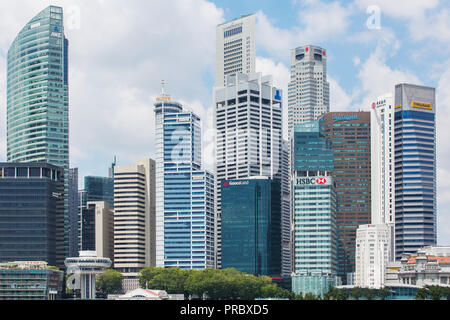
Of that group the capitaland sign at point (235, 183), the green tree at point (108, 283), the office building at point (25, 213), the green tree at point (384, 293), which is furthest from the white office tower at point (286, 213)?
the office building at point (25, 213)

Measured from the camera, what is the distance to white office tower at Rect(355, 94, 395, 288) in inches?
3474

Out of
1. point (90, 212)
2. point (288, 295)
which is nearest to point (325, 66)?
point (90, 212)

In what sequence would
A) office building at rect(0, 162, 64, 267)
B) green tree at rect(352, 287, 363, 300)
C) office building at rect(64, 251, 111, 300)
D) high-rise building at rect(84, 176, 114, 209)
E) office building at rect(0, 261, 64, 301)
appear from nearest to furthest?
1. office building at rect(0, 261, 64, 301)
2. green tree at rect(352, 287, 363, 300)
3. office building at rect(64, 251, 111, 300)
4. office building at rect(0, 162, 64, 267)
5. high-rise building at rect(84, 176, 114, 209)

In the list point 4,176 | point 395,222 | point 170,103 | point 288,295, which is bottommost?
point 288,295

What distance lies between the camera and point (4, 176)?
271 ft

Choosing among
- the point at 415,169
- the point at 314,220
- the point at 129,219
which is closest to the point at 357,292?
the point at 314,220

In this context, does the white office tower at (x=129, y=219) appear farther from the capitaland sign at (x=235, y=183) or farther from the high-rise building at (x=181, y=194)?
the capitaland sign at (x=235, y=183)

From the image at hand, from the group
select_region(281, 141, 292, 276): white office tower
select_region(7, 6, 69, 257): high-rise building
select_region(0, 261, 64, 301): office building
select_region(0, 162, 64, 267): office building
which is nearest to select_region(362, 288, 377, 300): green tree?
select_region(281, 141, 292, 276): white office tower

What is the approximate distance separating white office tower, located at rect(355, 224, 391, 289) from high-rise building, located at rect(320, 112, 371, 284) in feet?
35.8

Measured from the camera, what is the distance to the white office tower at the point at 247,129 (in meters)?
104

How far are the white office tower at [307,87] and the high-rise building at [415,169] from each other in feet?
123

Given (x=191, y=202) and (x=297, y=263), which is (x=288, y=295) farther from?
(x=191, y=202)

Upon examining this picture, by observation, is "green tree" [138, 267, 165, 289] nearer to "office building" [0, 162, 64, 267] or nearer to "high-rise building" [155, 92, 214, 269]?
"office building" [0, 162, 64, 267]

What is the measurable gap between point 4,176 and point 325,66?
7173 cm
